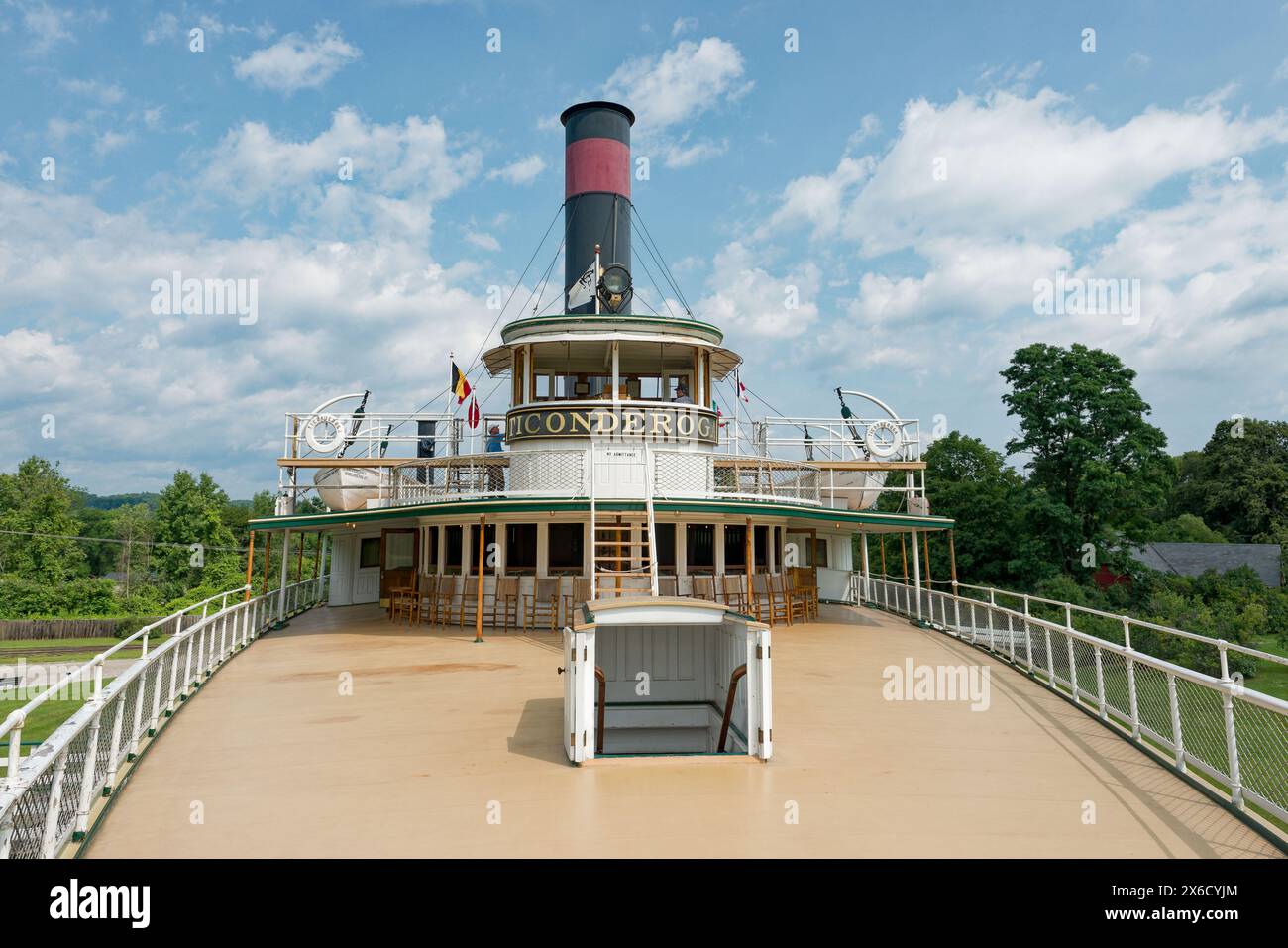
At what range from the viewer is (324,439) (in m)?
20.6

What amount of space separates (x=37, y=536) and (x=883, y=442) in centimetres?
6252

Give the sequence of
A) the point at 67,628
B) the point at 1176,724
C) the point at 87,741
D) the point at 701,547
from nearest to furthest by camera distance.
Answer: the point at 87,741 → the point at 1176,724 → the point at 701,547 → the point at 67,628

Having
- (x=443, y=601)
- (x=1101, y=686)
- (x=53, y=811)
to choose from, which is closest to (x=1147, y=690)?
(x=1101, y=686)

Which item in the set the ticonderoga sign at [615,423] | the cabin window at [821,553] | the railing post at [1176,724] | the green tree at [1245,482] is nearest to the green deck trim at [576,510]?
the ticonderoga sign at [615,423]

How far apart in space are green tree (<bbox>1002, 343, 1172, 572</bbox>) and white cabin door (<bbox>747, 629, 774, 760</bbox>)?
31164 mm

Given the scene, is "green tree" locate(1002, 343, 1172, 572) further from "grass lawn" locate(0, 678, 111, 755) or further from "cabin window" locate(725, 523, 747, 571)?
"grass lawn" locate(0, 678, 111, 755)

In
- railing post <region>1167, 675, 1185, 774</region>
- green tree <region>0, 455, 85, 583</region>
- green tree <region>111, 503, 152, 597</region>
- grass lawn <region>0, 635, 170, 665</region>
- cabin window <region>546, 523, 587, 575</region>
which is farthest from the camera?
green tree <region>111, 503, 152, 597</region>

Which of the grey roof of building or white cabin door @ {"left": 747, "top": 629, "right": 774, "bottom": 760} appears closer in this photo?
white cabin door @ {"left": 747, "top": 629, "right": 774, "bottom": 760}

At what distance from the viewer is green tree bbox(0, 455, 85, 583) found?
57188mm

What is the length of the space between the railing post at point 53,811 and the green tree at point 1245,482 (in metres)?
58.7

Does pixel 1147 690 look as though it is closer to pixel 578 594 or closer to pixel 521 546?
pixel 578 594

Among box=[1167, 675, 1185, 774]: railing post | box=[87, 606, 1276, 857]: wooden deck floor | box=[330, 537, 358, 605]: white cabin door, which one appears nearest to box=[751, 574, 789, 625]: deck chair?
box=[87, 606, 1276, 857]: wooden deck floor
